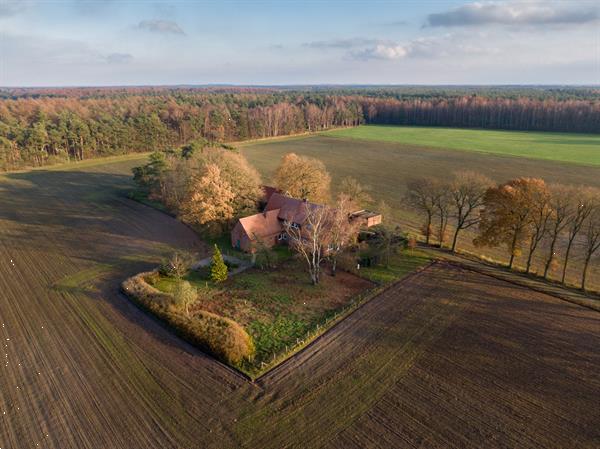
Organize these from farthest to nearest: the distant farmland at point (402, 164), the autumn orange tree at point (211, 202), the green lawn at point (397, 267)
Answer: the distant farmland at point (402, 164) < the autumn orange tree at point (211, 202) < the green lawn at point (397, 267)

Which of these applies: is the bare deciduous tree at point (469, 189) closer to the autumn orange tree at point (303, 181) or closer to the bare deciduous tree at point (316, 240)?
the bare deciduous tree at point (316, 240)

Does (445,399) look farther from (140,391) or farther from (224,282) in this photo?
(224,282)

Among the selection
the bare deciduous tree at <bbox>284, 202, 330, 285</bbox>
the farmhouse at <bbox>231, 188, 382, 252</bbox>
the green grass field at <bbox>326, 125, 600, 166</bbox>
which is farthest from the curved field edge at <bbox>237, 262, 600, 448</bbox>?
the green grass field at <bbox>326, 125, 600, 166</bbox>

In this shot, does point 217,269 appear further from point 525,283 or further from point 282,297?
point 525,283

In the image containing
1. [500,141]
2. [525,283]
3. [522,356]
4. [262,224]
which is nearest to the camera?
[522,356]

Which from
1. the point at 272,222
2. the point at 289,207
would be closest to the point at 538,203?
the point at 289,207

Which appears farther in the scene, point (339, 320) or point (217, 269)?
point (217, 269)

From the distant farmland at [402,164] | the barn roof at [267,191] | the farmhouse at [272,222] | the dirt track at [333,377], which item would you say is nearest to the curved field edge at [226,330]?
the dirt track at [333,377]
